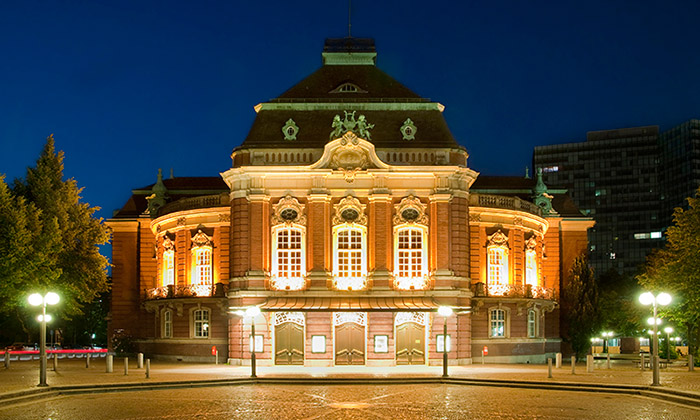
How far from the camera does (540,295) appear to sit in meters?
55.9

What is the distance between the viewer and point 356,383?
39188 mm

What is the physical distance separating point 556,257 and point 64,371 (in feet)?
103

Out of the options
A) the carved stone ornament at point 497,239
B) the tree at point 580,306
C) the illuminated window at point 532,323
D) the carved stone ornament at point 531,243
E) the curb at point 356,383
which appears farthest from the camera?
the tree at point 580,306

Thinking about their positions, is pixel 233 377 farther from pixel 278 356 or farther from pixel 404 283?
pixel 404 283

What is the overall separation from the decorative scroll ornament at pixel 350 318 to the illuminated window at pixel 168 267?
13.1m

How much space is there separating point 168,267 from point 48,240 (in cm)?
790

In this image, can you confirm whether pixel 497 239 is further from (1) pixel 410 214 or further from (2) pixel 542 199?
(2) pixel 542 199

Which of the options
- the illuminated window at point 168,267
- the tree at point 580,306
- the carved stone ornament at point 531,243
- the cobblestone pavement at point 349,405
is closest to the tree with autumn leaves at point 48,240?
the illuminated window at point 168,267

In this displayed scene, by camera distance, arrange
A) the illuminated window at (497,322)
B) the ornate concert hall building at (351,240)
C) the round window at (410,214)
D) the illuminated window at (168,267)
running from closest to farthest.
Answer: the ornate concert hall building at (351,240) → the round window at (410,214) → the illuminated window at (497,322) → the illuminated window at (168,267)

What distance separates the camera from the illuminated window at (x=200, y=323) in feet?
177

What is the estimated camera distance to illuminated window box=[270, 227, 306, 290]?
49000mm

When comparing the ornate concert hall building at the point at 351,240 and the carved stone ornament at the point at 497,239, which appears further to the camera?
the carved stone ornament at the point at 497,239

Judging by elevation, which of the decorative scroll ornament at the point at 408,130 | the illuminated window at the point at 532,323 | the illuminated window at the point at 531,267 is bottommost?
the illuminated window at the point at 532,323

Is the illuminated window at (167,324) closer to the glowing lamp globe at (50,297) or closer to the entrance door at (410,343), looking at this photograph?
the entrance door at (410,343)
